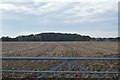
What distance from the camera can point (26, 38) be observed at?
482 feet

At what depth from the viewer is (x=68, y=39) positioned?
151250mm

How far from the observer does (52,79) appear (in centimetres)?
1050

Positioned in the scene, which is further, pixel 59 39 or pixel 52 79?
pixel 59 39

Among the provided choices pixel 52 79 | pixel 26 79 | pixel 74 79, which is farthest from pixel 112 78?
pixel 26 79

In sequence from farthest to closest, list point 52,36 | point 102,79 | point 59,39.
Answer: point 59,39, point 52,36, point 102,79

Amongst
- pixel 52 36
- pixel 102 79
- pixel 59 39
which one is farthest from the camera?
pixel 59 39

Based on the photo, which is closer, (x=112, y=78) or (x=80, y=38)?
(x=112, y=78)

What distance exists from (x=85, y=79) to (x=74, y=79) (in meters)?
0.44

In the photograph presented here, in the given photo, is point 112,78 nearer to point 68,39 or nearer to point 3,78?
point 3,78

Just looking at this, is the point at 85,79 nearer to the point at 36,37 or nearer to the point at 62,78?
the point at 62,78

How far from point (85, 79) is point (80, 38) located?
141 m

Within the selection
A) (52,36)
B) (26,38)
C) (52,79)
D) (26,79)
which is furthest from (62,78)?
(26,38)

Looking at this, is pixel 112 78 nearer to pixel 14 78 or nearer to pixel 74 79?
pixel 74 79

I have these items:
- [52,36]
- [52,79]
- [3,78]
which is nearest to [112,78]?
[52,79]
